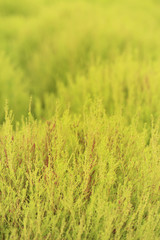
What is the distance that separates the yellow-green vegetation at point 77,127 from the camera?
1700mm

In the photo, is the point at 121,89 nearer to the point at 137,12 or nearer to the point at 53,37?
the point at 53,37

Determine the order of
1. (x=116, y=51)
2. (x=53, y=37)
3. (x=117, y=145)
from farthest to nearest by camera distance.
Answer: (x=53, y=37) → (x=116, y=51) → (x=117, y=145)

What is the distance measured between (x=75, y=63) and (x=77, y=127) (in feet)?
6.95

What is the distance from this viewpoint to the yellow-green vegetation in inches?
66.9

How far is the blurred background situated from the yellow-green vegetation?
0.5 inches

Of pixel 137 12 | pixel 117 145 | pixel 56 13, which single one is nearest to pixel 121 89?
pixel 117 145

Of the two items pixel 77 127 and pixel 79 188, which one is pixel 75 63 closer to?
pixel 77 127

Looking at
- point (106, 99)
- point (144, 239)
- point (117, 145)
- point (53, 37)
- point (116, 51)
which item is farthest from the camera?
point (53, 37)

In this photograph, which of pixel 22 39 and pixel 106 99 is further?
pixel 22 39

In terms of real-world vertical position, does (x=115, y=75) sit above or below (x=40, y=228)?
above

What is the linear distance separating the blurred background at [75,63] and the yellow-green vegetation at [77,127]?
0.04 ft

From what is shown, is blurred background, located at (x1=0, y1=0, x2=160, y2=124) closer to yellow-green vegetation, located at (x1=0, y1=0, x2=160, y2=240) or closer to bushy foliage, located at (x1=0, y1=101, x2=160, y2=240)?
yellow-green vegetation, located at (x1=0, y1=0, x2=160, y2=240)

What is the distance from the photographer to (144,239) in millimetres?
1635

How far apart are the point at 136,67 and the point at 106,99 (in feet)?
2.03
